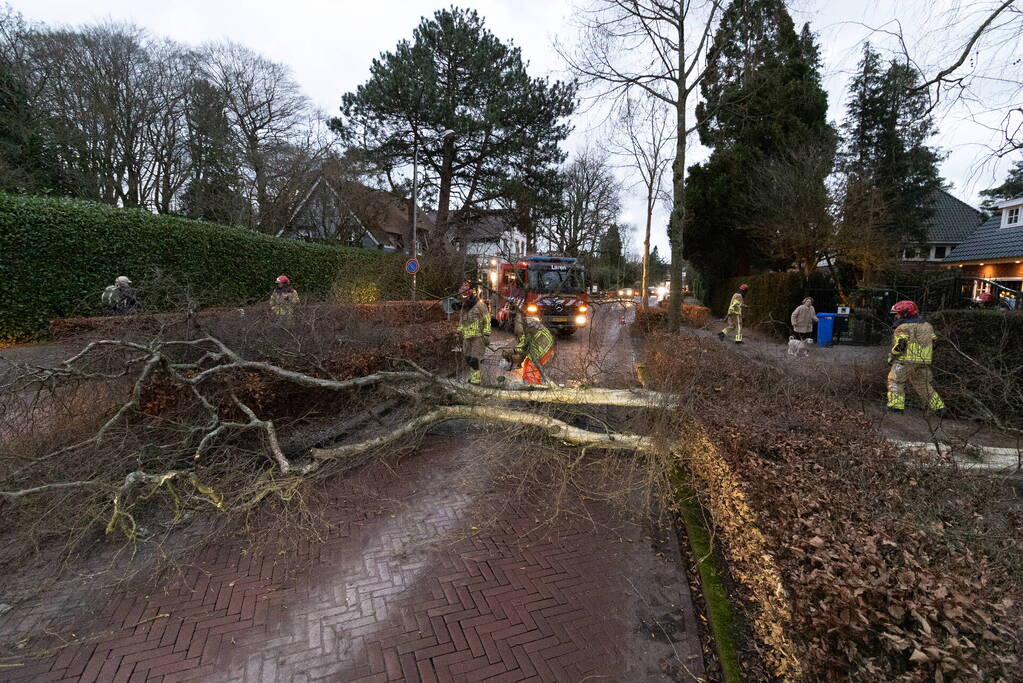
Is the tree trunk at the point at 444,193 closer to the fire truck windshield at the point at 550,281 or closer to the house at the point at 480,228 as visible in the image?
the house at the point at 480,228

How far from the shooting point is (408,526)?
396cm

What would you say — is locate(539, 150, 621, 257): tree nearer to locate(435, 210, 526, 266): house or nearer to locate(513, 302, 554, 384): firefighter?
locate(435, 210, 526, 266): house

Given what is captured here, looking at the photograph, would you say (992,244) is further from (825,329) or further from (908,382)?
(908,382)

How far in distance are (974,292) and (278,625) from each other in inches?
702

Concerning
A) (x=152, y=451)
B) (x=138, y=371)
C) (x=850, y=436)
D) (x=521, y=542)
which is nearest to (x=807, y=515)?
(x=850, y=436)

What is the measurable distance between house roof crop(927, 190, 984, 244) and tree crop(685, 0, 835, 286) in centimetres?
1215

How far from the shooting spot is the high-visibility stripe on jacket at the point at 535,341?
6617 millimetres

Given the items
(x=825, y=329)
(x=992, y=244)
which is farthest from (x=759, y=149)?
(x=992, y=244)

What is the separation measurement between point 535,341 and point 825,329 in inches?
431

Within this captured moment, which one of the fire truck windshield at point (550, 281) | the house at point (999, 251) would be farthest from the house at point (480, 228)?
the house at point (999, 251)

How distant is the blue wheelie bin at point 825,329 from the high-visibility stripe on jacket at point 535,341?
1056cm

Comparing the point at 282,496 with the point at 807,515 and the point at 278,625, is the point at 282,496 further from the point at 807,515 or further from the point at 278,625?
the point at 807,515

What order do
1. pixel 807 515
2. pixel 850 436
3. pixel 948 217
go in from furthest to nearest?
pixel 948 217, pixel 850 436, pixel 807 515

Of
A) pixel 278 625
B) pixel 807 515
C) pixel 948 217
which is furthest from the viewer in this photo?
pixel 948 217
